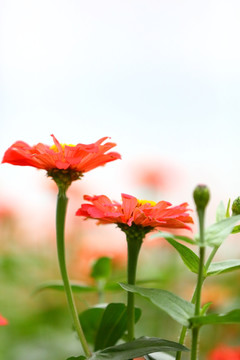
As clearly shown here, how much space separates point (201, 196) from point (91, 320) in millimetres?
145

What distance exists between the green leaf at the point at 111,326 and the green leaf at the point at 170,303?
74 mm

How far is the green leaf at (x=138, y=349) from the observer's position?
0.25m

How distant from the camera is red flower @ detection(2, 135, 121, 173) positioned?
280 mm

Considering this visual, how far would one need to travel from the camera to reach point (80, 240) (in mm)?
791

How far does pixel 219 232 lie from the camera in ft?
0.74

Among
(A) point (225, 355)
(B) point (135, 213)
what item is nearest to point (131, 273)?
(B) point (135, 213)

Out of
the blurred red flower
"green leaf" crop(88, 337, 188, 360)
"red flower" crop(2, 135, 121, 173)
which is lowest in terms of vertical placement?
the blurred red flower

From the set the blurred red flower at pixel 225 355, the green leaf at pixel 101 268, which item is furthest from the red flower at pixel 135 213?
the blurred red flower at pixel 225 355

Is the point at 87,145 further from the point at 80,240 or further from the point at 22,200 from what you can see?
the point at 22,200

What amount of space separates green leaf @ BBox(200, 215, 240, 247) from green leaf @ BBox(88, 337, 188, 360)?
5 cm

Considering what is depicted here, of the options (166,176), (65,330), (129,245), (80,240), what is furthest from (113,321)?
(166,176)

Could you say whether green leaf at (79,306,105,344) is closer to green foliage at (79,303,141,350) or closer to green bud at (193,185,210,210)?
green foliage at (79,303,141,350)

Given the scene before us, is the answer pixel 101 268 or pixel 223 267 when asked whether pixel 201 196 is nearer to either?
pixel 223 267

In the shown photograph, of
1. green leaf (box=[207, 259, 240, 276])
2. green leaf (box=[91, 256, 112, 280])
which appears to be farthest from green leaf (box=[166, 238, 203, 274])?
green leaf (box=[91, 256, 112, 280])
